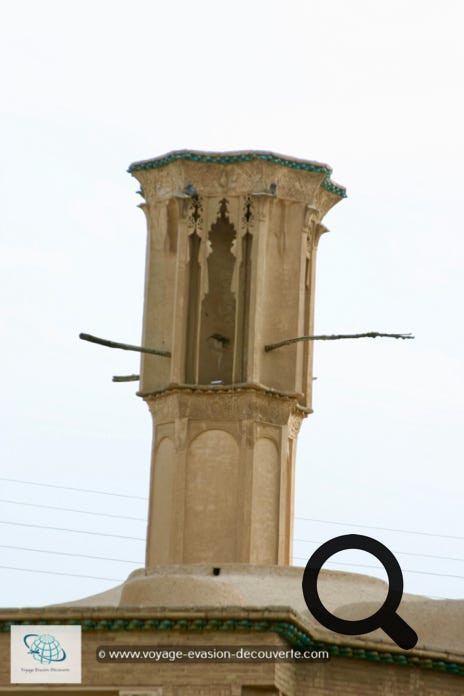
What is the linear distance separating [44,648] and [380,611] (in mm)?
4660

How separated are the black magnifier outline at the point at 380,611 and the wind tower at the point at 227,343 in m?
4.44

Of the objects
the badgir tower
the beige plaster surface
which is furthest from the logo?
the badgir tower

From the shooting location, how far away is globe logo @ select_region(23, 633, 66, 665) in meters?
28.4

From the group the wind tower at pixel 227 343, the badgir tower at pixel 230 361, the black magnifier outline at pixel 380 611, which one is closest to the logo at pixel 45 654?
the badgir tower at pixel 230 361

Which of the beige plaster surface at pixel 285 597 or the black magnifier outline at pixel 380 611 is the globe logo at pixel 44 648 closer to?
the beige plaster surface at pixel 285 597

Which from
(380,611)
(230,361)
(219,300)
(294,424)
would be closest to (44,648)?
(380,611)

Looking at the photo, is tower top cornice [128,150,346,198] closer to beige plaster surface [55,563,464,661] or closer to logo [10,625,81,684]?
beige plaster surface [55,563,464,661]

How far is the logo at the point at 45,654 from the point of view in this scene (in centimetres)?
2833

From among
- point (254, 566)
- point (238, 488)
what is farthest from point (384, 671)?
point (238, 488)

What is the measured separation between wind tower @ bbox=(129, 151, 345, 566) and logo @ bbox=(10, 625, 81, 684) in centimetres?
572

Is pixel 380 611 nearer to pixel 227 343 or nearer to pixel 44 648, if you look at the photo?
pixel 44 648

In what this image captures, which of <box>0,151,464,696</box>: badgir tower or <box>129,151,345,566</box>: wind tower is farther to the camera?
<box>129,151,345,566</box>: wind tower

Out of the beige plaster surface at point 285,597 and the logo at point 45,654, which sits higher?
the beige plaster surface at point 285,597

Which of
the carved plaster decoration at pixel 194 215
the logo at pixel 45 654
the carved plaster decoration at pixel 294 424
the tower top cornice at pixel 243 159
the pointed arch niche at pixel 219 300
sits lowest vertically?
the logo at pixel 45 654
